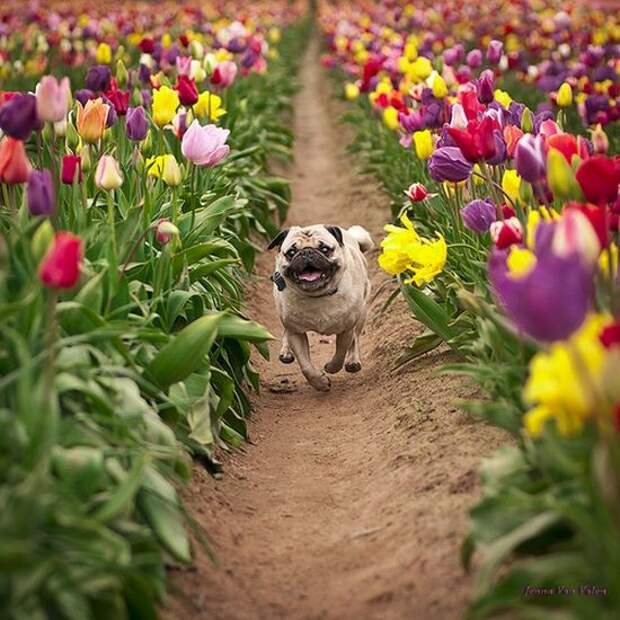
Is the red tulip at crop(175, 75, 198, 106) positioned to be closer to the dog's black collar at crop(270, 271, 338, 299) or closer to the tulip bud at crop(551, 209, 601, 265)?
the dog's black collar at crop(270, 271, 338, 299)

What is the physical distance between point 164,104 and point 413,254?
5.62 ft

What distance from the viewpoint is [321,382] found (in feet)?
22.4

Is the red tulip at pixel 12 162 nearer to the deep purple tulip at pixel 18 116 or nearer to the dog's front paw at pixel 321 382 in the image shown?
the deep purple tulip at pixel 18 116

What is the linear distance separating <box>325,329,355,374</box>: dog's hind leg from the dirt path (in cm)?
12

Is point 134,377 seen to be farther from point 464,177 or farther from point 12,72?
point 12,72

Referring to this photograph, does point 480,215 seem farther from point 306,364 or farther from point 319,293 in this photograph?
point 306,364

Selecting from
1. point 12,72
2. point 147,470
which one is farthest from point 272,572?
point 12,72

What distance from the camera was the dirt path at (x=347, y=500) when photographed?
A: 3996 mm

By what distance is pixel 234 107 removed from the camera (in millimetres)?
11266

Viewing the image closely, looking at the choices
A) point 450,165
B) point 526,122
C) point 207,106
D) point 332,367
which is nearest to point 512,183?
point 450,165

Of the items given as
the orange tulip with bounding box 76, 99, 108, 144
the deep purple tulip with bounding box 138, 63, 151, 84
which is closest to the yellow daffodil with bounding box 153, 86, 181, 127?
the orange tulip with bounding box 76, 99, 108, 144

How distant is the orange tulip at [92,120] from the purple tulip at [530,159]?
7.04 ft

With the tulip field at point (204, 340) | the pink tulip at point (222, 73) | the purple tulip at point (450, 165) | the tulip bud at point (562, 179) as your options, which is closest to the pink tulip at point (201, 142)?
the tulip field at point (204, 340)

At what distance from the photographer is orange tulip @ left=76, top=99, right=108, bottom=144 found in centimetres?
571
